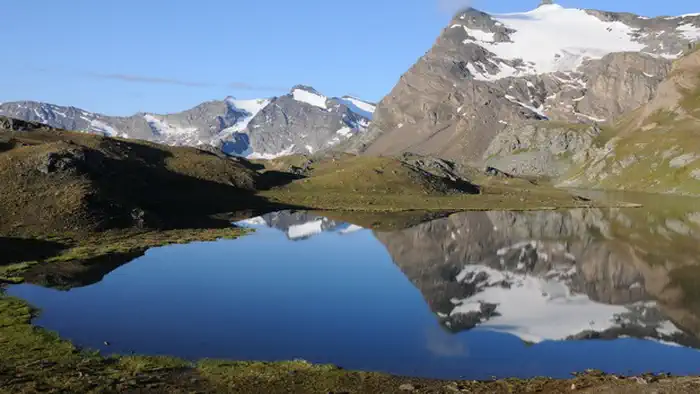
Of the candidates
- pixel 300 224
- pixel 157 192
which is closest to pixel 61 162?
pixel 157 192

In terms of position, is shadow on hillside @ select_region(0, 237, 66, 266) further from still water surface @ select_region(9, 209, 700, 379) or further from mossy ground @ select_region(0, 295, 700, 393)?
mossy ground @ select_region(0, 295, 700, 393)

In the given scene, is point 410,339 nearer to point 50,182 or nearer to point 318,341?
point 318,341

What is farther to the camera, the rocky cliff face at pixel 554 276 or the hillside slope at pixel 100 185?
the hillside slope at pixel 100 185

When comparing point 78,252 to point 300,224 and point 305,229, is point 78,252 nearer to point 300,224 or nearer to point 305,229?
point 305,229

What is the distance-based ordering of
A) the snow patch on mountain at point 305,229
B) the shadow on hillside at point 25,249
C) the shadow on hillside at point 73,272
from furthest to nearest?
the snow patch on mountain at point 305,229 → the shadow on hillside at point 25,249 → the shadow on hillside at point 73,272

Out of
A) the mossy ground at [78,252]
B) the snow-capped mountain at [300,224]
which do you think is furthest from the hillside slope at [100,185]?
the snow-capped mountain at [300,224]

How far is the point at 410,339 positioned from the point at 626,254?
198ft

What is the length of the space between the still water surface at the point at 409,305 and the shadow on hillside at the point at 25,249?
12.7 m

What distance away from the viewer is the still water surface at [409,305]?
133ft

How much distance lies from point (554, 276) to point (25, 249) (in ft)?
240

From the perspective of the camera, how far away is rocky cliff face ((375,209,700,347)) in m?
51.5

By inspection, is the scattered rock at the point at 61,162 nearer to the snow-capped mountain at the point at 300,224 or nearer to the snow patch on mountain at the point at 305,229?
the snow-capped mountain at the point at 300,224

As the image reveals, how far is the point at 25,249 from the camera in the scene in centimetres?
7469

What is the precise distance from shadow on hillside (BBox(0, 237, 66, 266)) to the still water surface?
12.7m
